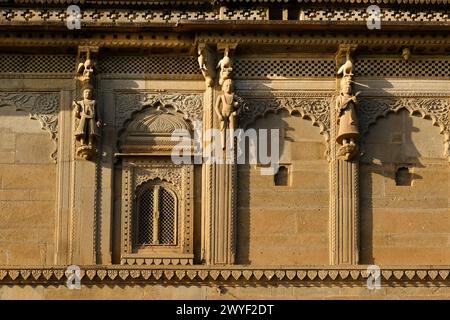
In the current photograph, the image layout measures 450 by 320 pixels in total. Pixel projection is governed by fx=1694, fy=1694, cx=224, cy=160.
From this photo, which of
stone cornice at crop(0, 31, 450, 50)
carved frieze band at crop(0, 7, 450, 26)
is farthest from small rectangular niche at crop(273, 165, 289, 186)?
carved frieze band at crop(0, 7, 450, 26)

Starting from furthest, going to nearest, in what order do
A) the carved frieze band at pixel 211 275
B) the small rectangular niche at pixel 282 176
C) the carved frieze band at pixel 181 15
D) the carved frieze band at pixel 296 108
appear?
the carved frieze band at pixel 181 15 → the carved frieze band at pixel 296 108 → the small rectangular niche at pixel 282 176 → the carved frieze band at pixel 211 275

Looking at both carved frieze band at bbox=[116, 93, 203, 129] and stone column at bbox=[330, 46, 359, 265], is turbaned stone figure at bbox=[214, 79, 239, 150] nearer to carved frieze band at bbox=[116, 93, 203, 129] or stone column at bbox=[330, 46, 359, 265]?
carved frieze band at bbox=[116, 93, 203, 129]

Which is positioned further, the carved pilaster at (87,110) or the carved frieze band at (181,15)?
the carved frieze band at (181,15)

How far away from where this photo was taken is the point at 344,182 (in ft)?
74.8

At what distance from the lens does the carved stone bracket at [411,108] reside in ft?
75.8

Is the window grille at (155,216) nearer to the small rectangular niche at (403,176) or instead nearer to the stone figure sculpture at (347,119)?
the stone figure sculpture at (347,119)

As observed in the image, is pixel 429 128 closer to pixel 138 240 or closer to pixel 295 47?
pixel 295 47

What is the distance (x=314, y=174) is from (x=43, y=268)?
392cm

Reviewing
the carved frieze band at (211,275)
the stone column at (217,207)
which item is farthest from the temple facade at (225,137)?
the carved frieze band at (211,275)

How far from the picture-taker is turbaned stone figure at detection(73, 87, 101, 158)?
2278 cm

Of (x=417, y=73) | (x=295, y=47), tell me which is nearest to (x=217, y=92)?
(x=295, y=47)

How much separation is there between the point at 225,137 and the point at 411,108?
2.60 metres

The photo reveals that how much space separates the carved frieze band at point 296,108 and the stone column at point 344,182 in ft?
0.45

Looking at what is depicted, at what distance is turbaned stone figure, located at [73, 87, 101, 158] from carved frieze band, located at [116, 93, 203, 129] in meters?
0.41
